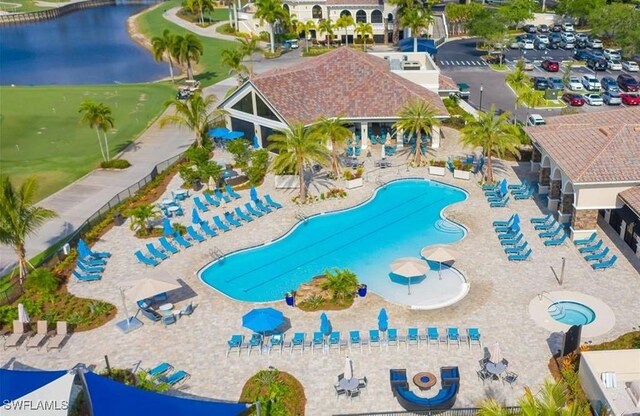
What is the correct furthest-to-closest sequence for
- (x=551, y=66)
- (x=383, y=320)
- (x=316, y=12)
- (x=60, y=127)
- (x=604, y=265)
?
(x=316, y=12) < (x=551, y=66) < (x=60, y=127) < (x=604, y=265) < (x=383, y=320)

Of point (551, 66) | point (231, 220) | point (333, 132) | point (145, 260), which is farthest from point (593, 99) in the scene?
point (145, 260)

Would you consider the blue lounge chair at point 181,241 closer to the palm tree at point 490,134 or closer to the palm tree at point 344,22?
the palm tree at point 490,134

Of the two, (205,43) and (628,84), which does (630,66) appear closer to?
(628,84)

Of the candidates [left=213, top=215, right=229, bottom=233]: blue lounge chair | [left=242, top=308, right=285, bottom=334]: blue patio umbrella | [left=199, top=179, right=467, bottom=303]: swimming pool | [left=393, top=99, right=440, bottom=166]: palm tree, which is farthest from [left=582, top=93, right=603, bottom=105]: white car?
[left=242, top=308, right=285, bottom=334]: blue patio umbrella

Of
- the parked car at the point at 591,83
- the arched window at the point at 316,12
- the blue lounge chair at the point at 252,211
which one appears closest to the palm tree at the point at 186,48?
the arched window at the point at 316,12

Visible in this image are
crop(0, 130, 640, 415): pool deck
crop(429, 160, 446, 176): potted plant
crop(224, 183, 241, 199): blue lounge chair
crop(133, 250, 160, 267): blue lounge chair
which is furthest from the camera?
crop(429, 160, 446, 176): potted plant

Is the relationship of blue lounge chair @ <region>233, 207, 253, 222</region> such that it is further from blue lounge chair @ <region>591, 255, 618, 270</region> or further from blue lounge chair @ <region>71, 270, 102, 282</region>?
blue lounge chair @ <region>591, 255, 618, 270</region>
